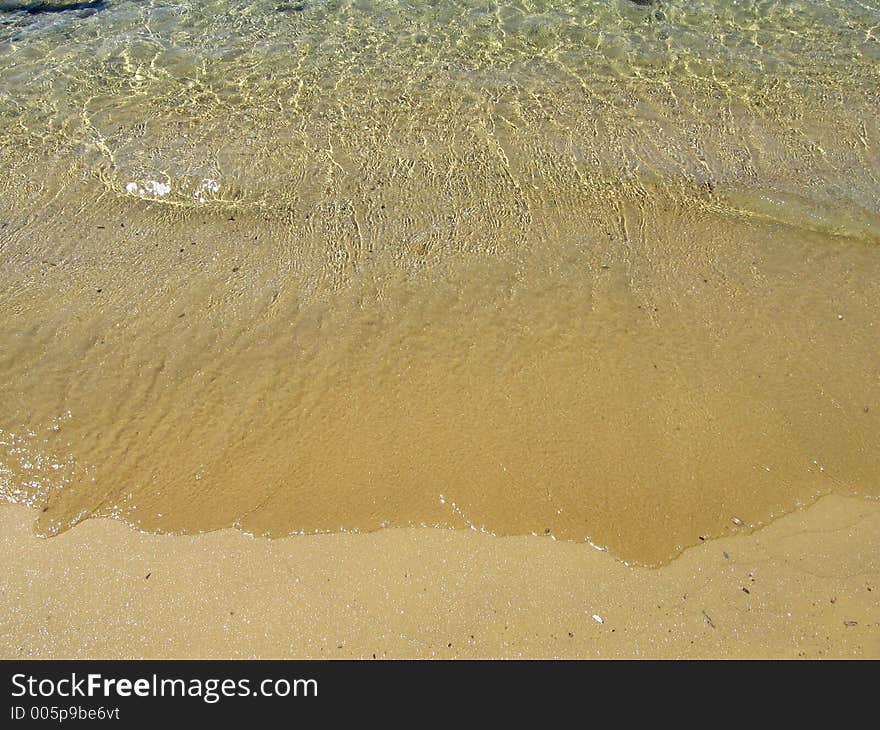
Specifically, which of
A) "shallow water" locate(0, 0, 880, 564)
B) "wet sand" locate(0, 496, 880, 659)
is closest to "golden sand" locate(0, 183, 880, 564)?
"shallow water" locate(0, 0, 880, 564)

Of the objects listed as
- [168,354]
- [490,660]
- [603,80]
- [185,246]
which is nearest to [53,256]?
[185,246]

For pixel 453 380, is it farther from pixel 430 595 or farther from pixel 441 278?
pixel 430 595

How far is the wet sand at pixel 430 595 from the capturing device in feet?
10.6

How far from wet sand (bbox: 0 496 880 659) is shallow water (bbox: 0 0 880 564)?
0.16 metres

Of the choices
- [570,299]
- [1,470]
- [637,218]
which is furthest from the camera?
[637,218]

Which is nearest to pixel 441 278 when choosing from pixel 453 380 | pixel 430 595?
pixel 453 380

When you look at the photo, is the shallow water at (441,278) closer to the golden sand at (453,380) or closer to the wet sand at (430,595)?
the golden sand at (453,380)

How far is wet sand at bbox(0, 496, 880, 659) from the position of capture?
325 centimetres

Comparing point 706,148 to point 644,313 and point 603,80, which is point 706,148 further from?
point 644,313

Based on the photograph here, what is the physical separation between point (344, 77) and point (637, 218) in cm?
402

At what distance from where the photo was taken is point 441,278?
5.06 m

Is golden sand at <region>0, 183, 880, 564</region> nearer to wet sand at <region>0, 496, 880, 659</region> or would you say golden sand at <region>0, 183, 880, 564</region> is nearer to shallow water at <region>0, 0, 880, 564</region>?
shallow water at <region>0, 0, 880, 564</region>

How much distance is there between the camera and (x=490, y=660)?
320 centimetres

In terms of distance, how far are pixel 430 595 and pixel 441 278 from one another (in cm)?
258
